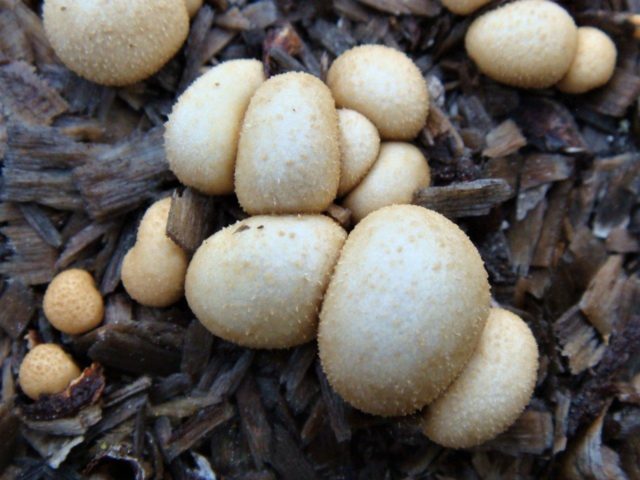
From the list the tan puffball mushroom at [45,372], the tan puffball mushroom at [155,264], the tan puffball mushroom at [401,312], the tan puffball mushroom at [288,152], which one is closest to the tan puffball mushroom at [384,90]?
the tan puffball mushroom at [288,152]

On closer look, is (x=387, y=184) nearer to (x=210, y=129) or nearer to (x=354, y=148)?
(x=354, y=148)

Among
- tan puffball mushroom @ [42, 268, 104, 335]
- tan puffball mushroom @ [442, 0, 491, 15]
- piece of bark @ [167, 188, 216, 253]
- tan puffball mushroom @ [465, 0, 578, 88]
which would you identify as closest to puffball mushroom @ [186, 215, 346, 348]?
piece of bark @ [167, 188, 216, 253]

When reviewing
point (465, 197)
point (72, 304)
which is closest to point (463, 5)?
point (465, 197)

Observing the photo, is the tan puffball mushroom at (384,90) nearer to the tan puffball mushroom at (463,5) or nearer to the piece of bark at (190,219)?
the tan puffball mushroom at (463,5)

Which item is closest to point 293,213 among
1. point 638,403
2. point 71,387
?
point 71,387

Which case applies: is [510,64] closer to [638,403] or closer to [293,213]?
[293,213]
